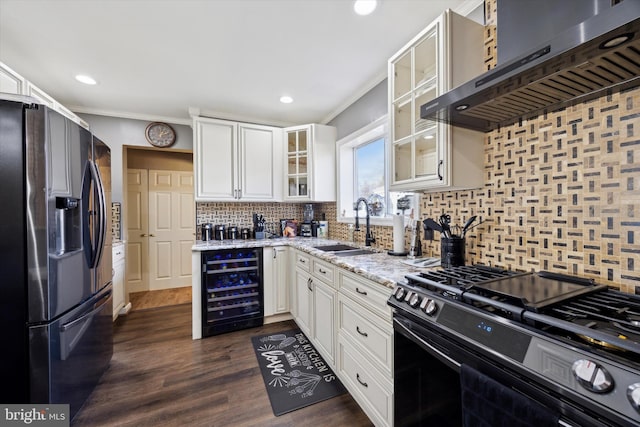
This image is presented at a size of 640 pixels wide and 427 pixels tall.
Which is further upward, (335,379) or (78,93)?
(78,93)

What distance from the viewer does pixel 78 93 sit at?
2.77m

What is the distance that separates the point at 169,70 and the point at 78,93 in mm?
1295

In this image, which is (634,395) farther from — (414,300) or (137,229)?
(137,229)

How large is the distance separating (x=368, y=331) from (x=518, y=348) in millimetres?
831

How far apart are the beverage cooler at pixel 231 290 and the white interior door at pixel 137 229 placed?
7.13 ft

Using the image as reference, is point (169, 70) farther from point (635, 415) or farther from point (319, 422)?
point (635, 415)

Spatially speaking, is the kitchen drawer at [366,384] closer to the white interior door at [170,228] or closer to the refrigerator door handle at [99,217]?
the refrigerator door handle at [99,217]

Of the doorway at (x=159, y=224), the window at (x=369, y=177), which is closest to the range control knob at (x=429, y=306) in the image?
the window at (x=369, y=177)

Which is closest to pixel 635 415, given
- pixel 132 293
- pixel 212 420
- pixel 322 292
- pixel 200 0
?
pixel 322 292

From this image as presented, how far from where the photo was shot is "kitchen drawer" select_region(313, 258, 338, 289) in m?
1.91

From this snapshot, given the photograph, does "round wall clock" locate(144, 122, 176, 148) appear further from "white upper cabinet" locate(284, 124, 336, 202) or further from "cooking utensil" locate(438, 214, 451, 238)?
"cooking utensil" locate(438, 214, 451, 238)

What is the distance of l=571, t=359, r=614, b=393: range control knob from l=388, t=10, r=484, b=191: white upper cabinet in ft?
3.14

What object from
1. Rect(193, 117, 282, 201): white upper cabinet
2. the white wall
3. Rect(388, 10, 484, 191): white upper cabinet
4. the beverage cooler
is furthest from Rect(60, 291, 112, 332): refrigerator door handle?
Rect(388, 10, 484, 191): white upper cabinet

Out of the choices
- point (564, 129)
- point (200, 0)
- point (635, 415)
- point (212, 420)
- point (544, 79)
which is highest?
point (200, 0)
